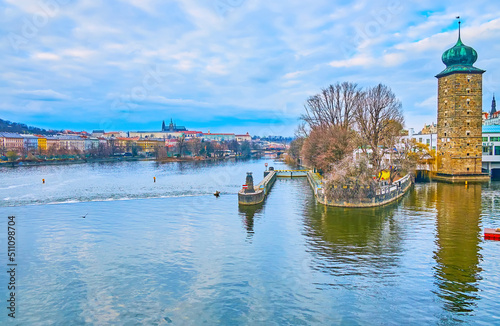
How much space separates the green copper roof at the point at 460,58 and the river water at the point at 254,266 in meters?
26.2

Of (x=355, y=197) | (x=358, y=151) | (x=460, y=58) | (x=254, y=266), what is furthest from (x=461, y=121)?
(x=254, y=266)

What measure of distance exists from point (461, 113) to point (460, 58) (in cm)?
712

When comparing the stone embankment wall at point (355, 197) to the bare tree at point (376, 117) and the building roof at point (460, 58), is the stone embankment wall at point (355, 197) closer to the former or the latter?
the bare tree at point (376, 117)

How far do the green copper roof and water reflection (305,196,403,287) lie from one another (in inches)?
1150

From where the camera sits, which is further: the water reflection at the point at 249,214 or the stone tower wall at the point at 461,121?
the stone tower wall at the point at 461,121

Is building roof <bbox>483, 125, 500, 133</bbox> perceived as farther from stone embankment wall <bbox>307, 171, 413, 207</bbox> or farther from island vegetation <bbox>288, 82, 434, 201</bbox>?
stone embankment wall <bbox>307, 171, 413, 207</bbox>

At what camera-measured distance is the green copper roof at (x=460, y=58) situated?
50.1 meters

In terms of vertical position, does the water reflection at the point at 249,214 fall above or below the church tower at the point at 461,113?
below

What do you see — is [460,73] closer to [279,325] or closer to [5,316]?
[279,325]

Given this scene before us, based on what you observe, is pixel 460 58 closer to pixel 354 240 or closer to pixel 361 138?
pixel 361 138

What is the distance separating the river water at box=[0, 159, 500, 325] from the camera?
13.1 metres

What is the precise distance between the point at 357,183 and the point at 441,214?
6.48 meters

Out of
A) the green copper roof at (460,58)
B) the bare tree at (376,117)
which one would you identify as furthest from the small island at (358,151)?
the green copper roof at (460,58)

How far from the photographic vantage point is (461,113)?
51031 mm
